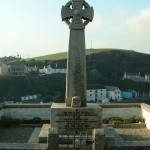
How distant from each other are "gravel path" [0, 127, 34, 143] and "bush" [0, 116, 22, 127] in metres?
0.41

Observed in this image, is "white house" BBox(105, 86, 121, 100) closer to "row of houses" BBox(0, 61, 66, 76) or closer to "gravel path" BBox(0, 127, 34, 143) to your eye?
"row of houses" BBox(0, 61, 66, 76)

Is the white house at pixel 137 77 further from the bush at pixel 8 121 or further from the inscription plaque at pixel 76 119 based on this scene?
the inscription plaque at pixel 76 119

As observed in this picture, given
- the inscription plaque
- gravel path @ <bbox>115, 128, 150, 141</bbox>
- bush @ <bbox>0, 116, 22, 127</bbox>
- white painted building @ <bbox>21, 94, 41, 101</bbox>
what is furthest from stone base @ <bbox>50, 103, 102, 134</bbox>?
white painted building @ <bbox>21, 94, 41, 101</bbox>

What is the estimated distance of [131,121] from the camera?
20.1m

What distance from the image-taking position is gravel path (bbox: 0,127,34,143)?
52.0 feet

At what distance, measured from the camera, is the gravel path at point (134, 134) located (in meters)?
16.2

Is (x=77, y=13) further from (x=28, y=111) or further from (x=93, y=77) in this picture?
(x=93, y=77)

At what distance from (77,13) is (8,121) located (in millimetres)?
7004

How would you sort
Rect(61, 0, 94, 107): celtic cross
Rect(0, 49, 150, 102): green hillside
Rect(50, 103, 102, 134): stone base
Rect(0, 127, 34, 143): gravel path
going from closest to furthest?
1. Rect(50, 103, 102, 134): stone base
2. Rect(61, 0, 94, 107): celtic cross
3. Rect(0, 127, 34, 143): gravel path
4. Rect(0, 49, 150, 102): green hillside

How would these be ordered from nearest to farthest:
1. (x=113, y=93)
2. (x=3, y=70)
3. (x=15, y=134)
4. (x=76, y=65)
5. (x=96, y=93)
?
(x=76, y=65), (x=15, y=134), (x=96, y=93), (x=113, y=93), (x=3, y=70)

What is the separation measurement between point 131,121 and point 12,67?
363 ft

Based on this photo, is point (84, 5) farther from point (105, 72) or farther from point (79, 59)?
point (105, 72)

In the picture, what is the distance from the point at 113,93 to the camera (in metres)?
119

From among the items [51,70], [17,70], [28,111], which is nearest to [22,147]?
[28,111]
